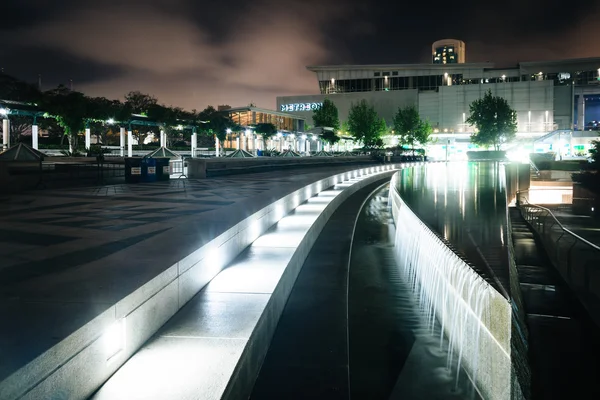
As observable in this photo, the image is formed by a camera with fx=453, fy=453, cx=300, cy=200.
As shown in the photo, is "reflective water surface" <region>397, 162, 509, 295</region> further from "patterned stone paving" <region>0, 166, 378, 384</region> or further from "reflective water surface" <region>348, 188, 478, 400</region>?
"patterned stone paving" <region>0, 166, 378, 384</region>

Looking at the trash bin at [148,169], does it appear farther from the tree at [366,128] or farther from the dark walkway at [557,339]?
the tree at [366,128]

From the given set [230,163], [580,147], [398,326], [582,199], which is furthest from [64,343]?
[580,147]

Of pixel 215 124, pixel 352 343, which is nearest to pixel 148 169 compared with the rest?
pixel 352 343

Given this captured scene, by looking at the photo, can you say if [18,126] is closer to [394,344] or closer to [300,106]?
[394,344]

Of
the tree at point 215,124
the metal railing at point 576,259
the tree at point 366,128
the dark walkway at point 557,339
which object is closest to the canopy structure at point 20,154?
the dark walkway at point 557,339

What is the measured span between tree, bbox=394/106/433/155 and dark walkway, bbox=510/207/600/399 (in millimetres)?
79953

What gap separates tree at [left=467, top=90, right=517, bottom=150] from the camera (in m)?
75.8

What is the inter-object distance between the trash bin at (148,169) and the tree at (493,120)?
69463 mm

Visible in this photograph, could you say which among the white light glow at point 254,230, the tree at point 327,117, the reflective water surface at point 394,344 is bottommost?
the reflective water surface at point 394,344

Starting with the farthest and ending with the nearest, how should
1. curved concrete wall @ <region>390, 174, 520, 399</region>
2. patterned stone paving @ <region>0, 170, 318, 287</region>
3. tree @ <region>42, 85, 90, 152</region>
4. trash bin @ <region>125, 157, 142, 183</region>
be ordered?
1. tree @ <region>42, 85, 90, 152</region>
2. trash bin @ <region>125, 157, 142, 183</region>
3. patterned stone paving @ <region>0, 170, 318, 287</region>
4. curved concrete wall @ <region>390, 174, 520, 399</region>

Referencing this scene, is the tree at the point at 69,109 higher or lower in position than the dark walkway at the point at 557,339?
higher

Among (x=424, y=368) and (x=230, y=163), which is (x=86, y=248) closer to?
(x=424, y=368)

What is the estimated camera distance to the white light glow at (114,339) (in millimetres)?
2979

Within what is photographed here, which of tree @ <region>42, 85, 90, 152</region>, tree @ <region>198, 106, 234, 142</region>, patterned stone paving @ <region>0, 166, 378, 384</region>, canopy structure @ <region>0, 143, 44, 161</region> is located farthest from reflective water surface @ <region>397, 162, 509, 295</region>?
tree @ <region>42, 85, 90, 152</region>
